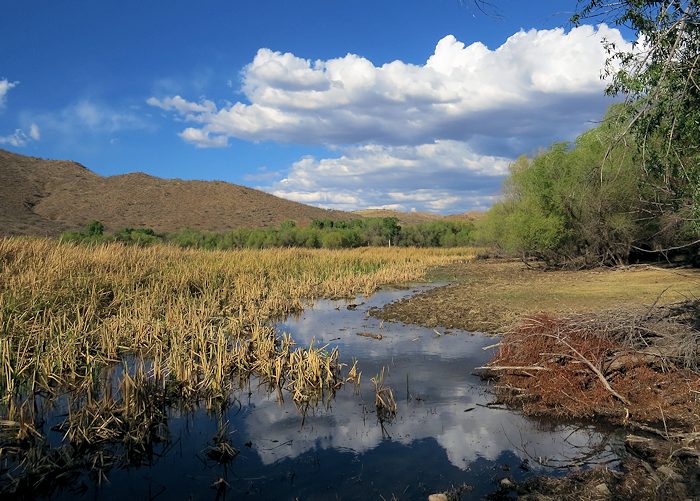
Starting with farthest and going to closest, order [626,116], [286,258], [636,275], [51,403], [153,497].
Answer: [286,258] < [636,275] < [51,403] < [626,116] < [153,497]

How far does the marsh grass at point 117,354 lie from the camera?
23.0ft

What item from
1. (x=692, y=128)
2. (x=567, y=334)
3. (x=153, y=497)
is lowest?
(x=153, y=497)

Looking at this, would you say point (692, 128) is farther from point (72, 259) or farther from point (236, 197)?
point (236, 197)

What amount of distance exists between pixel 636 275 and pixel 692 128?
74.6ft

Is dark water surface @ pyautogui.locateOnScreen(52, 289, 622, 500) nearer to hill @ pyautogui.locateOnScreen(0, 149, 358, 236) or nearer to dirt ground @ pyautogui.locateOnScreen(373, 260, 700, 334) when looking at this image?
dirt ground @ pyautogui.locateOnScreen(373, 260, 700, 334)

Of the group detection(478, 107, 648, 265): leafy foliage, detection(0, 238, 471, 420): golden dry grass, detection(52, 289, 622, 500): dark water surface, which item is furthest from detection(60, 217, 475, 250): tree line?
detection(52, 289, 622, 500): dark water surface

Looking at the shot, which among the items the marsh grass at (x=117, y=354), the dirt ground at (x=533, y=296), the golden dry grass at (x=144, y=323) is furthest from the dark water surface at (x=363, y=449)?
the dirt ground at (x=533, y=296)

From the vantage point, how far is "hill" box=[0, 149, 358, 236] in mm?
73688

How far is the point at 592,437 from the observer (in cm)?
724

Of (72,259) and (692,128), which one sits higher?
(692,128)

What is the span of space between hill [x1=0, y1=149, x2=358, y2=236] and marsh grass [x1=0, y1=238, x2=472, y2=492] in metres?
52.3

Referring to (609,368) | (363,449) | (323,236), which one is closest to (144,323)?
(363,449)

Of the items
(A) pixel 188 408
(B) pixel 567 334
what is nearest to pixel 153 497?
(A) pixel 188 408

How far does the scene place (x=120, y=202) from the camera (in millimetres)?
85812
